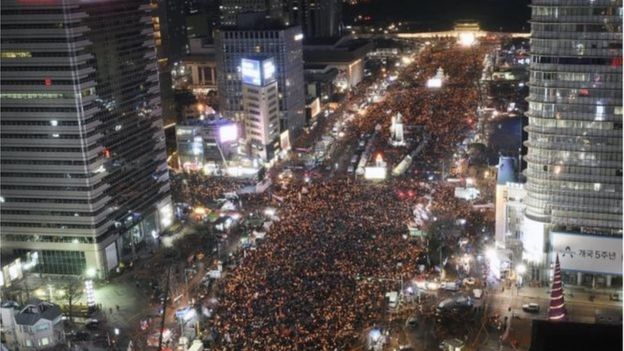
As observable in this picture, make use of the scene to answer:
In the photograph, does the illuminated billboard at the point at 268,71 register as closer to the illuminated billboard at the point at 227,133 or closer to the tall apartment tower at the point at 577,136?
the illuminated billboard at the point at 227,133

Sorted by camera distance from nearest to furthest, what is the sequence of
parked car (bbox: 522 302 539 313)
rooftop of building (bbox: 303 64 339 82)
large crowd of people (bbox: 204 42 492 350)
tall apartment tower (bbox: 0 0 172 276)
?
large crowd of people (bbox: 204 42 492 350) → parked car (bbox: 522 302 539 313) → tall apartment tower (bbox: 0 0 172 276) → rooftop of building (bbox: 303 64 339 82)

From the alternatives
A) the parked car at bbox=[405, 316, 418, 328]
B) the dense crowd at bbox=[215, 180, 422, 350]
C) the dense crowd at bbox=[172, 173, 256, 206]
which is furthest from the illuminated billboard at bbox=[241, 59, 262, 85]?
the parked car at bbox=[405, 316, 418, 328]

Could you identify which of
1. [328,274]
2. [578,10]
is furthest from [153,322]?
[578,10]

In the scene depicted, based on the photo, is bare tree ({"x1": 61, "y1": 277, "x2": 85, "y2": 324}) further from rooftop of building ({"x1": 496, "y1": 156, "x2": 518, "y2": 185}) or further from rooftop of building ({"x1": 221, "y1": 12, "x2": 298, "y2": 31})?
rooftop of building ({"x1": 221, "y1": 12, "x2": 298, "y2": 31})

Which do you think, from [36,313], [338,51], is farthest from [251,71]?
[338,51]

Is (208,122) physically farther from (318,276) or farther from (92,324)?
(92,324)

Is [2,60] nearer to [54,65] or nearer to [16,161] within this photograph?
[54,65]
